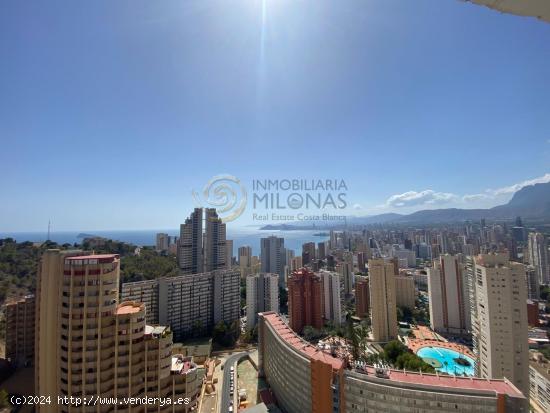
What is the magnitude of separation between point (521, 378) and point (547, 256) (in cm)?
1391

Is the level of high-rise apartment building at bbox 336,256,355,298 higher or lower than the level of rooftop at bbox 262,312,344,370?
lower

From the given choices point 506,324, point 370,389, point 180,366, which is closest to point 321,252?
point 506,324

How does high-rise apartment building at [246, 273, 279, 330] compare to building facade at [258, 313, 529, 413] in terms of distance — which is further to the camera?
high-rise apartment building at [246, 273, 279, 330]

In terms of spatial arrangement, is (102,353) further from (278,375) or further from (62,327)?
(278,375)

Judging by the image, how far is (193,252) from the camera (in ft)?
47.5

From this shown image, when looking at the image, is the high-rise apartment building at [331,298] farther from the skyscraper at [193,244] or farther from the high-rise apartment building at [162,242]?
the high-rise apartment building at [162,242]

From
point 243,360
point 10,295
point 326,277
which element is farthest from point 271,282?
point 10,295

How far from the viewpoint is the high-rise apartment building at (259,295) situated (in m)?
11.5

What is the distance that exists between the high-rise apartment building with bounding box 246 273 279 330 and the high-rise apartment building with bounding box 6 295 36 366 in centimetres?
710

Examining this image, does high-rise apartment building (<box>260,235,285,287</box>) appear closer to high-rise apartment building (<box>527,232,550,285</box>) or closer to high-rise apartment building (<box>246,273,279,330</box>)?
high-rise apartment building (<box>246,273,279,330</box>)

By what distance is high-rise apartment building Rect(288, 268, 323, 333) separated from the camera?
35.1 feet

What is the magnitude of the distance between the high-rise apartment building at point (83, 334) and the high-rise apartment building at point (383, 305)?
9260mm

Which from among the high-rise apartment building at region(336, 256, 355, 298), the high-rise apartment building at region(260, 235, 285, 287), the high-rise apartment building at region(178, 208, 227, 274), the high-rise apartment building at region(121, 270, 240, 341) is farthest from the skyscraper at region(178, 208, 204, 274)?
the high-rise apartment building at region(336, 256, 355, 298)

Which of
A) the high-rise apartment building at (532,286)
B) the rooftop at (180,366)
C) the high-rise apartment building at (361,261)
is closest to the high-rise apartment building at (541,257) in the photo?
the high-rise apartment building at (532,286)
